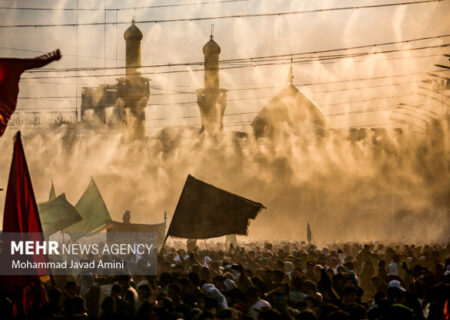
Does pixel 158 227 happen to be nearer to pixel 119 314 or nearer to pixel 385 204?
pixel 119 314

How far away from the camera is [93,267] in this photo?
670 inches

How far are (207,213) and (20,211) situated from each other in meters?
6.89

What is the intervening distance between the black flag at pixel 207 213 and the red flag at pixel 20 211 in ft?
20.0

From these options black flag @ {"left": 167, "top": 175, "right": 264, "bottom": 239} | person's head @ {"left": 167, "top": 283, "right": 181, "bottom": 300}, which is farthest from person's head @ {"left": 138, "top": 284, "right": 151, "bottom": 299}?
black flag @ {"left": 167, "top": 175, "right": 264, "bottom": 239}

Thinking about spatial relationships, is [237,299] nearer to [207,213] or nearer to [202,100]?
[207,213]

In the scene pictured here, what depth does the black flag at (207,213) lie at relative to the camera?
60.5ft

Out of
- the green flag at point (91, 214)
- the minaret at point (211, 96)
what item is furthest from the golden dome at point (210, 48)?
the green flag at point (91, 214)

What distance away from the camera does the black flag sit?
18438 mm

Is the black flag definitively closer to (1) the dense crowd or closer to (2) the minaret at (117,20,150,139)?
(1) the dense crowd

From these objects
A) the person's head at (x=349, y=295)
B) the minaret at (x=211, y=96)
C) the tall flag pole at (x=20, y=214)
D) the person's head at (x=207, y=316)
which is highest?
the minaret at (x=211, y=96)

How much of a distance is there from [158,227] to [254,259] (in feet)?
34.3

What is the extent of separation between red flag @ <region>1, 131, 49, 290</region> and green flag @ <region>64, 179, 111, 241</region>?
13.9 metres

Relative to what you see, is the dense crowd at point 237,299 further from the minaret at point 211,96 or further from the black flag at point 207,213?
the minaret at point 211,96

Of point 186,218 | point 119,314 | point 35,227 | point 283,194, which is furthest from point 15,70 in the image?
point 283,194
